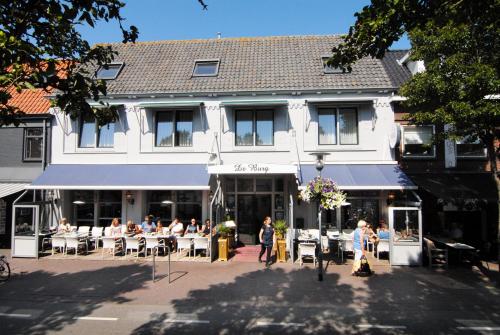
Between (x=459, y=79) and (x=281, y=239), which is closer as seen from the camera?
(x=459, y=79)

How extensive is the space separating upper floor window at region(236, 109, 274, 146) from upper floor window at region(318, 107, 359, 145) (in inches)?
86.3

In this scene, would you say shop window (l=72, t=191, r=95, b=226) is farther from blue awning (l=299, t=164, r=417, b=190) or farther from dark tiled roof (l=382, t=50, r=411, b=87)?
dark tiled roof (l=382, t=50, r=411, b=87)

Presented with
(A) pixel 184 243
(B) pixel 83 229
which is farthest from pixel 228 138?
(B) pixel 83 229

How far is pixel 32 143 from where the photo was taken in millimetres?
16344

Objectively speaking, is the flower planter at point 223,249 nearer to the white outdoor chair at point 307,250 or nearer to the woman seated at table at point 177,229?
the woman seated at table at point 177,229

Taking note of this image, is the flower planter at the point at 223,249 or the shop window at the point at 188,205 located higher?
the shop window at the point at 188,205

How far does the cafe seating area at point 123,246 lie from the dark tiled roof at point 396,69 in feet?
36.9

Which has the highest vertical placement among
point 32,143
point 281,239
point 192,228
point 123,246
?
point 32,143

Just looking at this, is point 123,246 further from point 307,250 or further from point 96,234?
point 307,250

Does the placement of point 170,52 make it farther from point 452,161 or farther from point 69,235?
point 452,161

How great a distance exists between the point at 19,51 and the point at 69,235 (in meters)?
11.2

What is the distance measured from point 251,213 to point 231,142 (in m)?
3.34

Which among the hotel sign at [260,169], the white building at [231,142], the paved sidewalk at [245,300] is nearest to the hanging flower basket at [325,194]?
the hotel sign at [260,169]

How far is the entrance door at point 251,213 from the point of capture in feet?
51.4
